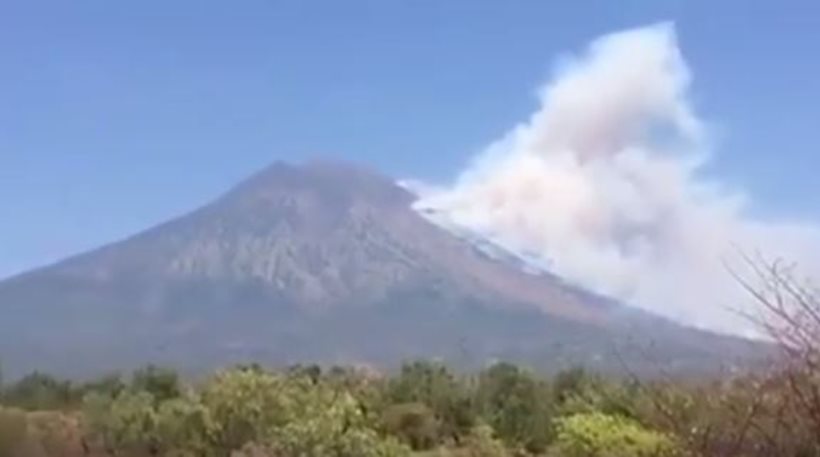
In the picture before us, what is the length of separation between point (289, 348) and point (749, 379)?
17434 centimetres

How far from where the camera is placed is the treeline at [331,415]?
22.3 metres

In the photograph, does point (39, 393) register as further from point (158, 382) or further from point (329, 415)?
point (329, 415)

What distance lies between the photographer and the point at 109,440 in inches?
1200

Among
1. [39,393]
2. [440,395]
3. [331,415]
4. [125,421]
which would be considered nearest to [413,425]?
[440,395]

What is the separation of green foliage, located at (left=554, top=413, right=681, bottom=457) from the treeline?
0.03 m

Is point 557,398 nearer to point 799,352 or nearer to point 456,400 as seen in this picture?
point 456,400

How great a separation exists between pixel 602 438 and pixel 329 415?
4920mm

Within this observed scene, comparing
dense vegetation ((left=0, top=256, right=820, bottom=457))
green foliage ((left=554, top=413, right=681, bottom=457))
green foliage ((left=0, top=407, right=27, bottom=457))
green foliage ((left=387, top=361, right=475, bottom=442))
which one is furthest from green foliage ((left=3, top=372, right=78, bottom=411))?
green foliage ((left=554, top=413, right=681, bottom=457))

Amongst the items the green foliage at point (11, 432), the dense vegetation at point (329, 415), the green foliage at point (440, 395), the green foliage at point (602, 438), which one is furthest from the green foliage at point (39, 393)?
the green foliage at point (602, 438)

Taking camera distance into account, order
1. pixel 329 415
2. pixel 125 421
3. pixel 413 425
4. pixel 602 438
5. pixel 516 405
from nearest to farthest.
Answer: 1. pixel 602 438
2. pixel 329 415
3. pixel 413 425
4. pixel 516 405
5. pixel 125 421

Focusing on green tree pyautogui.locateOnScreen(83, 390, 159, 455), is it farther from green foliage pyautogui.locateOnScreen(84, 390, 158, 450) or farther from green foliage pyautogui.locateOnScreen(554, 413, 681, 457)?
green foliage pyautogui.locateOnScreen(554, 413, 681, 457)

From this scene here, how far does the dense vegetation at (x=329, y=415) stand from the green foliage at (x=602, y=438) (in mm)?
27

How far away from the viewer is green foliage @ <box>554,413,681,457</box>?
1762 centimetres

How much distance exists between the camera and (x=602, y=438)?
→ 1986 centimetres
